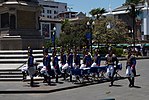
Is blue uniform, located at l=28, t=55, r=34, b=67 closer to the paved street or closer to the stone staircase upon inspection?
the paved street

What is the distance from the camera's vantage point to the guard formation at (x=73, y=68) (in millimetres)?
17016

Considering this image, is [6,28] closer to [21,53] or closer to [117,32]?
[21,53]

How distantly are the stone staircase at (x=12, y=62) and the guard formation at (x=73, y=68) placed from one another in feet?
3.55

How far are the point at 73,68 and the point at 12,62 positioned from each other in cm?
523

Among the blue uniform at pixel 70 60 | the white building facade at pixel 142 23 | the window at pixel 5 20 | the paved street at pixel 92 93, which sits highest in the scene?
the white building facade at pixel 142 23

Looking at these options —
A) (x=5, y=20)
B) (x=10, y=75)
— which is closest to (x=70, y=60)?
(x=10, y=75)

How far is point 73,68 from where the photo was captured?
1867 centimetres

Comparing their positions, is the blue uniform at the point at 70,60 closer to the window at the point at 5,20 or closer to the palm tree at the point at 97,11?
the window at the point at 5,20

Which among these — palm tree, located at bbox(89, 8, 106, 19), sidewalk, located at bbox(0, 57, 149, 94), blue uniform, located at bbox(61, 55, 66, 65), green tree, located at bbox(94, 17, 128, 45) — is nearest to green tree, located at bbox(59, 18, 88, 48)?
green tree, located at bbox(94, 17, 128, 45)

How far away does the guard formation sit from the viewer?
17016 millimetres

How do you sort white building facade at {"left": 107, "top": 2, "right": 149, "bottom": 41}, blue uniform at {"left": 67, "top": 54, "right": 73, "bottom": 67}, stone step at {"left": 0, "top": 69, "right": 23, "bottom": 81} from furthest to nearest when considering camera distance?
white building facade at {"left": 107, "top": 2, "right": 149, "bottom": 41} < stone step at {"left": 0, "top": 69, "right": 23, "bottom": 81} < blue uniform at {"left": 67, "top": 54, "right": 73, "bottom": 67}

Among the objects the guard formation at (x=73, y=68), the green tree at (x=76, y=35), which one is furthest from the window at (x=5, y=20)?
the green tree at (x=76, y=35)

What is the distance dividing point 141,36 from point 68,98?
78.1 m

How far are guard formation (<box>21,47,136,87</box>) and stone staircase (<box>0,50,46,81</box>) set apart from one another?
1.08 meters
